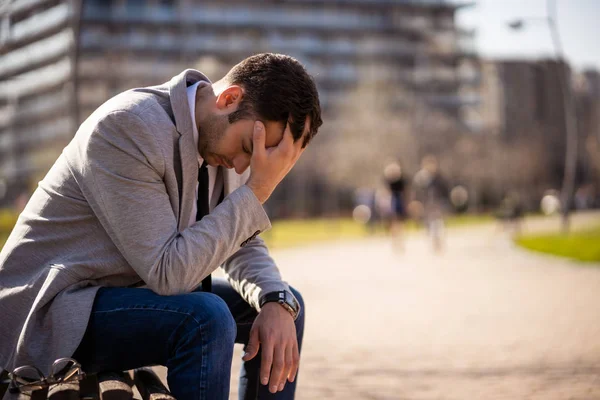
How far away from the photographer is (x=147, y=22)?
76.7 m

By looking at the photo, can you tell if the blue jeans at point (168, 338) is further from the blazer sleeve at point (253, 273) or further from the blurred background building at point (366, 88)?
the blurred background building at point (366, 88)

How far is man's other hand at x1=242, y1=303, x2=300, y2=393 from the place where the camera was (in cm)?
274

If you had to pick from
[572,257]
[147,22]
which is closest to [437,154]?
[147,22]

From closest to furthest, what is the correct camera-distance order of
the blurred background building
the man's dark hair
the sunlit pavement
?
the man's dark hair, the sunlit pavement, the blurred background building

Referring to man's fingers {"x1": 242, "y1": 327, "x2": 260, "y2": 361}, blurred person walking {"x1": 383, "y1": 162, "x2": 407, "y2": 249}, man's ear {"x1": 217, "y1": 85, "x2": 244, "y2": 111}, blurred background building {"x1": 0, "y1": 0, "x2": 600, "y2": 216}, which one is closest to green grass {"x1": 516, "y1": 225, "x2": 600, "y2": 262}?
blurred person walking {"x1": 383, "y1": 162, "x2": 407, "y2": 249}

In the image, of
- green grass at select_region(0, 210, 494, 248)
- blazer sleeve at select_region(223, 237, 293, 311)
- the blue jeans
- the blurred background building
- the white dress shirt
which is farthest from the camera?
the blurred background building

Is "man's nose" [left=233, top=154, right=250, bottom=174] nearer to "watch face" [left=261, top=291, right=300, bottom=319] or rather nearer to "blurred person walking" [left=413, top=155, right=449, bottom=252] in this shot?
"watch face" [left=261, top=291, right=300, bottom=319]

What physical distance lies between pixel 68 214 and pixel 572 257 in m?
12.9

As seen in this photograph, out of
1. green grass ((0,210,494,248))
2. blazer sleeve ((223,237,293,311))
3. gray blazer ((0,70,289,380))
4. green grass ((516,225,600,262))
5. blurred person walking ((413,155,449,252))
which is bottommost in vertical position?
green grass ((0,210,494,248))

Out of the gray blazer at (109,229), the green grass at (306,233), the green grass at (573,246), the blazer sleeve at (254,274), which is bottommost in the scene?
the green grass at (306,233)

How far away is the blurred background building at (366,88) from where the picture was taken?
2721 inches

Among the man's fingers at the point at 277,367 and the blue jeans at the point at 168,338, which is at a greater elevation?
the blue jeans at the point at 168,338

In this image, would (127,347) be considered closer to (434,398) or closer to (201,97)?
(201,97)

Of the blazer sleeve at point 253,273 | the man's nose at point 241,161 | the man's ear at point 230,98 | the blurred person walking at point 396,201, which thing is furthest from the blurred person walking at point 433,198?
the man's ear at point 230,98
